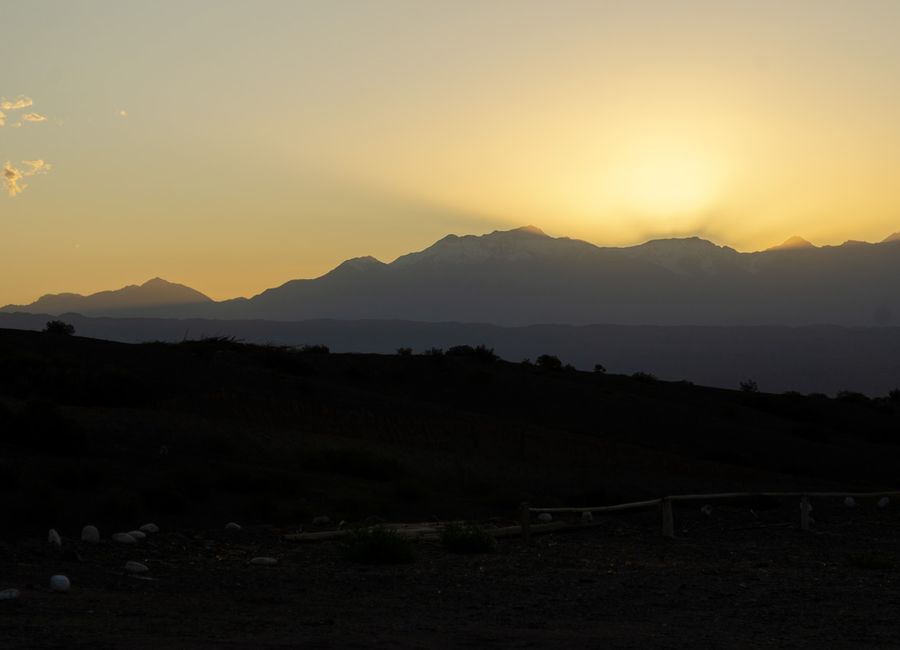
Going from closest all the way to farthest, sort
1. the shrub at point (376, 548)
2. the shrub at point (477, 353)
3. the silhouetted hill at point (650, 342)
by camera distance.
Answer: the shrub at point (376, 548), the shrub at point (477, 353), the silhouetted hill at point (650, 342)

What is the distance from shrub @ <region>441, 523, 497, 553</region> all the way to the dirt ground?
27cm

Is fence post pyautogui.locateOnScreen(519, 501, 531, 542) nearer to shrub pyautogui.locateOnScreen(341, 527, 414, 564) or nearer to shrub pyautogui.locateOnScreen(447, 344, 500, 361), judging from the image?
shrub pyautogui.locateOnScreen(341, 527, 414, 564)

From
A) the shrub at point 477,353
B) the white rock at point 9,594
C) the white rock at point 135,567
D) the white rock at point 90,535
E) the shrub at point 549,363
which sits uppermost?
the shrub at point 477,353

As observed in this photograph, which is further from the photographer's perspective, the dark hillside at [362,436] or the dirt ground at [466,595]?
the dark hillside at [362,436]

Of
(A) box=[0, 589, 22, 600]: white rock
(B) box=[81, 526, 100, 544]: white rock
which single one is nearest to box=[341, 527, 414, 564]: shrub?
(B) box=[81, 526, 100, 544]: white rock

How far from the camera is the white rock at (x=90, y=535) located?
1606 centimetres

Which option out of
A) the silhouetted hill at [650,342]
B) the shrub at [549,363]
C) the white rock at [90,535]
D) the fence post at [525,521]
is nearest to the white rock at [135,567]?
the white rock at [90,535]

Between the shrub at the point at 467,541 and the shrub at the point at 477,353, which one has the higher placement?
the shrub at the point at 477,353

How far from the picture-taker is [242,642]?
9.88 meters

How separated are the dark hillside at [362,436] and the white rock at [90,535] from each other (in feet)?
4.40

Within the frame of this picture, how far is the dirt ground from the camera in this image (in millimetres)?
10352

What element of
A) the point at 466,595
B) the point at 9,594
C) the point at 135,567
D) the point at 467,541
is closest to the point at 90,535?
the point at 135,567

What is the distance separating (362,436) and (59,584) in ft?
67.9

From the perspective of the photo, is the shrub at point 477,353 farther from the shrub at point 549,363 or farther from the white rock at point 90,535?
the white rock at point 90,535
